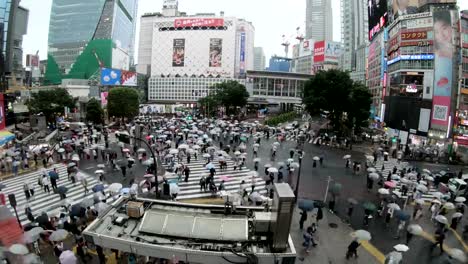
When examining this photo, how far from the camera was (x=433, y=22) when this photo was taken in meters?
38.2

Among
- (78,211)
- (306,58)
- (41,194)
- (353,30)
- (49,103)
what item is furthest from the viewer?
(306,58)

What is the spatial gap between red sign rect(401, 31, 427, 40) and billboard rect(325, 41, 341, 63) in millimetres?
78646

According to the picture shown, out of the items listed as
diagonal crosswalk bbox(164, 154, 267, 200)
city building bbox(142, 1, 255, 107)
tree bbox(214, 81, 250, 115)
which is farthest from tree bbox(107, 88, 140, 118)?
city building bbox(142, 1, 255, 107)

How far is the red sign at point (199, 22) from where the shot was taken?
108750 millimetres

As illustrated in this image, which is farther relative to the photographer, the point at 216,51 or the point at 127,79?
the point at 216,51

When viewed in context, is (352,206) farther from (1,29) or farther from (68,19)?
(68,19)

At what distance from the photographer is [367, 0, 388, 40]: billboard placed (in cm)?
5403

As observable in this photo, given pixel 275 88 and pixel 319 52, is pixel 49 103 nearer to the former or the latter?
pixel 275 88

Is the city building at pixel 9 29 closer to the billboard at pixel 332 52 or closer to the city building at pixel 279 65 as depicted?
the billboard at pixel 332 52

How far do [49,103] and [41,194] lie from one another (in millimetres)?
30340

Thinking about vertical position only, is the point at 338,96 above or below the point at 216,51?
below

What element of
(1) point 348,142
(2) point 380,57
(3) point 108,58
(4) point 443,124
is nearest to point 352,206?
(1) point 348,142

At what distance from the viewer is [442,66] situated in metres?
37.7

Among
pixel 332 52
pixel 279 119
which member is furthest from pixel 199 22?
pixel 279 119
